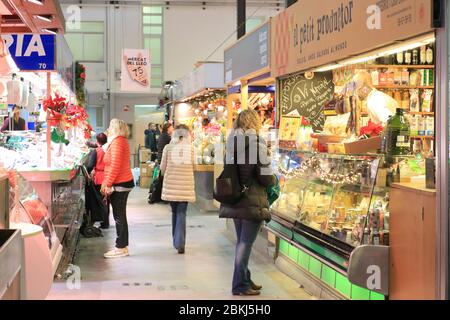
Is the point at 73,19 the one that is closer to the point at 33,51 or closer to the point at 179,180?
the point at 179,180

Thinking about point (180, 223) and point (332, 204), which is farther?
point (180, 223)

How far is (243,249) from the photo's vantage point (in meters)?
6.04

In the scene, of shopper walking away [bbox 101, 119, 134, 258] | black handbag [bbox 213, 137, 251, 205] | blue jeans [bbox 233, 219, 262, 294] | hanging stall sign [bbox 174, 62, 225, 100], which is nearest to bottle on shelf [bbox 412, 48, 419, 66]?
black handbag [bbox 213, 137, 251, 205]

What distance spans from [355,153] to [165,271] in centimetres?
277

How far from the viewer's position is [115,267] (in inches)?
295

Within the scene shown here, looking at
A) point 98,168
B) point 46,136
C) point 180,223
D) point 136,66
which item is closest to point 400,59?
point 180,223

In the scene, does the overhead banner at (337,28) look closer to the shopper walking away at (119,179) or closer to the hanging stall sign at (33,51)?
the shopper walking away at (119,179)

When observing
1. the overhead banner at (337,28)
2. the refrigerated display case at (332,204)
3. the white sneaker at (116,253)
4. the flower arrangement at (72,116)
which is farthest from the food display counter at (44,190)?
the overhead banner at (337,28)

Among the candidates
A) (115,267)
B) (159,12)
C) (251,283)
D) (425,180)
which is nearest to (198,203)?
(115,267)

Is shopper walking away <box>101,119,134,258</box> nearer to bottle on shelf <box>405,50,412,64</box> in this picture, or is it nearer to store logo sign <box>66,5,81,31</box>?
bottle on shelf <box>405,50,412,64</box>

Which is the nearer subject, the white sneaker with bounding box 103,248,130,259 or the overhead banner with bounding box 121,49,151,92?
the white sneaker with bounding box 103,248,130,259

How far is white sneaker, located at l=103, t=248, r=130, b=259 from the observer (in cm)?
A: 806

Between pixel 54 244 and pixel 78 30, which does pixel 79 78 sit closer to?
pixel 54 244

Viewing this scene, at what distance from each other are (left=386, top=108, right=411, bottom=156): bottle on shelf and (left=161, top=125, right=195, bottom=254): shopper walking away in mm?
3718
